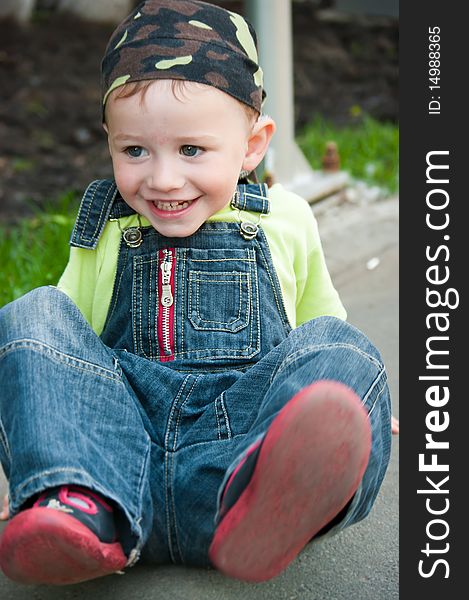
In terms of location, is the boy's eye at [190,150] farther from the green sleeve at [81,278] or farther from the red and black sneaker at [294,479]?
the red and black sneaker at [294,479]

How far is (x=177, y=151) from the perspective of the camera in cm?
186

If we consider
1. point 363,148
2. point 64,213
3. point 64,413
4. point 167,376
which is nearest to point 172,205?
point 167,376

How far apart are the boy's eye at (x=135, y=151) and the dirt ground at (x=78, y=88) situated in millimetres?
2074

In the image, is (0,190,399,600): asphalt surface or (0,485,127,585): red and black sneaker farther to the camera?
(0,190,399,600): asphalt surface

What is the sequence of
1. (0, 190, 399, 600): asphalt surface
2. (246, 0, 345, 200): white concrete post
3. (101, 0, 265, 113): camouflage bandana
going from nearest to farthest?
(0, 190, 399, 600): asphalt surface, (101, 0, 265, 113): camouflage bandana, (246, 0, 345, 200): white concrete post

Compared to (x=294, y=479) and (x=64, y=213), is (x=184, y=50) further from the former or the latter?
(x=64, y=213)

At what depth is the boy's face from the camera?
1.82 m

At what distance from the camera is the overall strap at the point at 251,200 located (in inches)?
81.1

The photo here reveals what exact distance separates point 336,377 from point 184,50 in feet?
2.29

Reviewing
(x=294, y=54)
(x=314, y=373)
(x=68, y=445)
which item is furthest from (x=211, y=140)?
(x=294, y=54)

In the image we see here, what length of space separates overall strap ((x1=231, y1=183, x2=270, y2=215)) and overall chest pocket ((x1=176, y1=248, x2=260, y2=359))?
111mm

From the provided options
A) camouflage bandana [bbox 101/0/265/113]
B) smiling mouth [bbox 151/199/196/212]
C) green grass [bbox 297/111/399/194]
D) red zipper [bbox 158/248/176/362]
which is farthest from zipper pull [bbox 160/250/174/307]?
green grass [bbox 297/111/399/194]

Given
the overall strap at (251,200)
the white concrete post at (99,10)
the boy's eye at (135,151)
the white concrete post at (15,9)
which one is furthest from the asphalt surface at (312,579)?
the white concrete post at (99,10)

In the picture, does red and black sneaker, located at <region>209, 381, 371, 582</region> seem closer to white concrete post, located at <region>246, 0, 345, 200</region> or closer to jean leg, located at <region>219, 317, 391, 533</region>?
jean leg, located at <region>219, 317, 391, 533</region>
